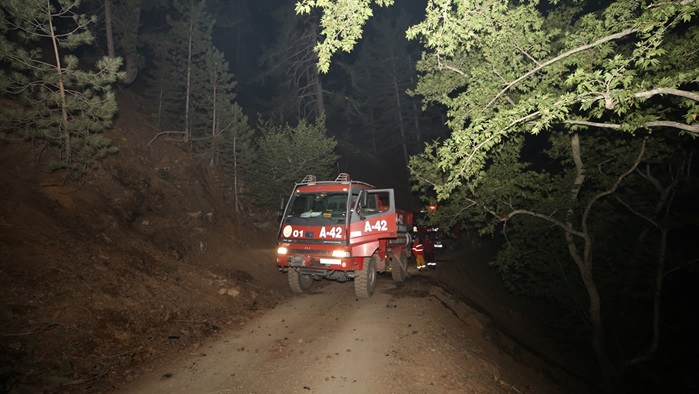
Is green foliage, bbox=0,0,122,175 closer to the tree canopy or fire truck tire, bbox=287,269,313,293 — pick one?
fire truck tire, bbox=287,269,313,293

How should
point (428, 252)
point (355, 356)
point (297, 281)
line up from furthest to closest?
point (428, 252), point (297, 281), point (355, 356)

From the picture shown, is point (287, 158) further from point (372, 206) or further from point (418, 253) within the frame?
point (418, 253)

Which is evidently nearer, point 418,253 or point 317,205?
point 317,205

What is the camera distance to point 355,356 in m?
5.95

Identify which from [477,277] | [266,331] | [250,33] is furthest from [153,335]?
[250,33]

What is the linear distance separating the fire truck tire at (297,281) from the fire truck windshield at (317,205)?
1.94m

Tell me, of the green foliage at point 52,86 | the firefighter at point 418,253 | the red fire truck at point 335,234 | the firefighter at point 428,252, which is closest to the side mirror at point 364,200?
the red fire truck at point 335,234

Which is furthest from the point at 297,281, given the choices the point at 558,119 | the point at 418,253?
the point at 558,119

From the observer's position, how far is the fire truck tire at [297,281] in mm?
10224

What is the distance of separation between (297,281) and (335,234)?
8.92ft

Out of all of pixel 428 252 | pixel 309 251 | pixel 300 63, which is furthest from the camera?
pixel 300 63

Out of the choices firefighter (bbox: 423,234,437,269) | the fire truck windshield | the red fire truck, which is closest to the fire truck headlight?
the red fire truck

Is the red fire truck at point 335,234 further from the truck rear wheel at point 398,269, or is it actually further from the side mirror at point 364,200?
the truck rear wheel at point 398,269

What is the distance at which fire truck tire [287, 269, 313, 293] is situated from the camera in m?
10.2
